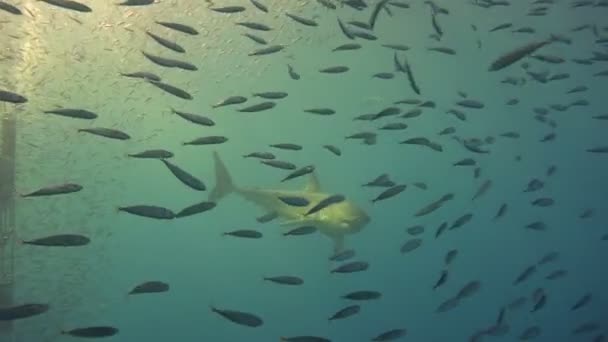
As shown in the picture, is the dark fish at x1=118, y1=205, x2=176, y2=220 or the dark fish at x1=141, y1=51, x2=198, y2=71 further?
the dark fish at x1=141, y1=51, x2=198, y2=71

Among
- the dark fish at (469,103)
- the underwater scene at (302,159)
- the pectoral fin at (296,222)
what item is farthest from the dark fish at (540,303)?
the pectoral fin at (296,222)

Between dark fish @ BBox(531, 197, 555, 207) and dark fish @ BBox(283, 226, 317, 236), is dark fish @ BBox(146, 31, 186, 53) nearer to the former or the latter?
dark fish @ BBox(283, 226, 317, 236)

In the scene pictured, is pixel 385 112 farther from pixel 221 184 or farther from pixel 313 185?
pixel 221 184

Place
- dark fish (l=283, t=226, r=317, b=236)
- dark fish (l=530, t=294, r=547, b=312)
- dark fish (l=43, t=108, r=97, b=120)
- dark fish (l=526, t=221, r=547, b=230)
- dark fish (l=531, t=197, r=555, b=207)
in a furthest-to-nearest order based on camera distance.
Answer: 1. dark fish (l=526, t=221, r=547, b=230)
2. dark fish (l=531, t=197, r=555, b=207)
3. dark fish (l=530, t=294, r=547, b=312)
4. dark fish (l=283, t=226, r=317, b=236)
5. dark fish (l=43, t=108, r=97, b=120)

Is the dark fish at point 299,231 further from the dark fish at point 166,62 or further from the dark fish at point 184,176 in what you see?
the dark fish at point 166,62

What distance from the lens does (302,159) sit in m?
65.2

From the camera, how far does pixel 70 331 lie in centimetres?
504

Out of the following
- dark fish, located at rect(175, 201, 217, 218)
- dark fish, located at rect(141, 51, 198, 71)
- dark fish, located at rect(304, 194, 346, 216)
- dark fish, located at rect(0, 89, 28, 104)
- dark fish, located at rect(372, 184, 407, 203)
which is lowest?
dark fish, located at rect(372, 184, 407, 203)

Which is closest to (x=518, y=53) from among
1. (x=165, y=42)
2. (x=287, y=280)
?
(x=165, y=42)

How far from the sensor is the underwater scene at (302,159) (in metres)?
7.54

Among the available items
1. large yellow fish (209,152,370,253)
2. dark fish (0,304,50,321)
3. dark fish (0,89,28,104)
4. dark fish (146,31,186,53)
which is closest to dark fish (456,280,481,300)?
large yellow fish (209,152,370,253)

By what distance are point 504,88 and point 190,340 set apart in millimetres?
21459

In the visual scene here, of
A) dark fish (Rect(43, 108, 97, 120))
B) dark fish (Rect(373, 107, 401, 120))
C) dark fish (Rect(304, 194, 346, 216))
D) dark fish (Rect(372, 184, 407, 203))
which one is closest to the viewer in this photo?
dark fish (Rect(43, 108, 97, 120))

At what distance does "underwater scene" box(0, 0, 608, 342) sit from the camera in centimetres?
754
